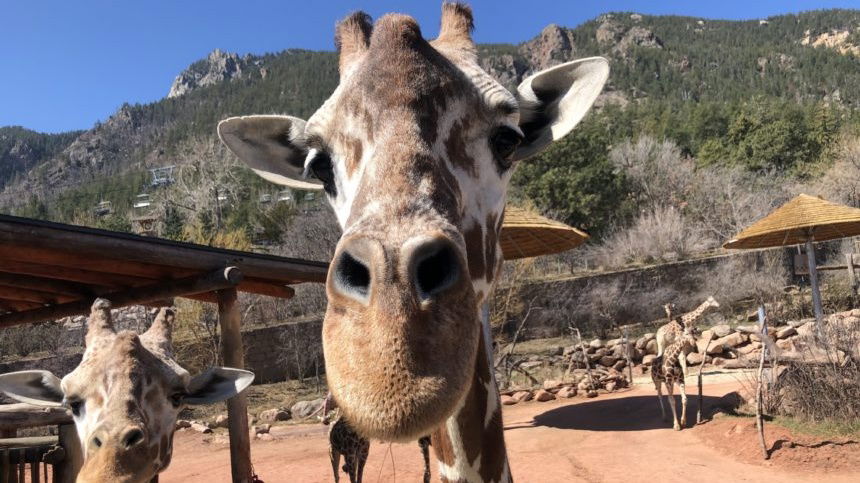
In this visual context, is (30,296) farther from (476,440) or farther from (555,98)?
(555,98)

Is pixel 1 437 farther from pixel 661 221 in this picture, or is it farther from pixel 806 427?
pixel 661 221

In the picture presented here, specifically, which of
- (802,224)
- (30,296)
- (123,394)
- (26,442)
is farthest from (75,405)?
(802,224)

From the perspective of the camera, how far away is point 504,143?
2.33 m

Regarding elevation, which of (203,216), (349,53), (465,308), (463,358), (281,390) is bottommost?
(281,390)

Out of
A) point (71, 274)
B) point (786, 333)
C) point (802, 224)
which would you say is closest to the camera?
point (71, 274)

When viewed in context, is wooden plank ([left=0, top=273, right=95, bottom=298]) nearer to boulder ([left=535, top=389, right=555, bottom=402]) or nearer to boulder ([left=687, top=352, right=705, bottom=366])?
boulder ([left=535, top=389, right=555, bottom=402])

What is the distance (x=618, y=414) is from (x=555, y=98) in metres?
15.0

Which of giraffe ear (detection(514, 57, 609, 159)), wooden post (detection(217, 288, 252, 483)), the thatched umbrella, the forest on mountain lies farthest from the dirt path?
the forest on mountain

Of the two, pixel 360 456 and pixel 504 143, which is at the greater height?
pixel 504 143

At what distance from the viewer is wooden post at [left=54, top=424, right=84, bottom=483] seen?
18.2 ft

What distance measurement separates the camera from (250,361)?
82.3 ft

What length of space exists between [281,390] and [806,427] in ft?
57.1

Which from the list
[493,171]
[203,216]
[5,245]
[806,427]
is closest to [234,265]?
[5,245]

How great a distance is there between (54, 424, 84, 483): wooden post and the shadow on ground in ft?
39.5
